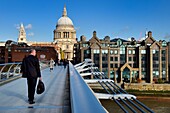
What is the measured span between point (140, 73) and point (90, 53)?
921cm

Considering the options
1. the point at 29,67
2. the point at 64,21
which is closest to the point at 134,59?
the point at 29,67

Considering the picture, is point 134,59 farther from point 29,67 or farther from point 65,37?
point 65,37

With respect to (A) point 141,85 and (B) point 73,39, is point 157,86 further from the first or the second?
(B) point 73,39

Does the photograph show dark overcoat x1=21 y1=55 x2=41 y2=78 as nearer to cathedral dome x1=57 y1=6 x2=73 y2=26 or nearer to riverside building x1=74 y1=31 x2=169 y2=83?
riverside building x1=74 y1=31 x2=169 y2=83

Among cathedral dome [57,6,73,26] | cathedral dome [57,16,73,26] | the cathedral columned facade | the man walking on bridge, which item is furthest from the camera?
cathedral dome [57,16,73,26]

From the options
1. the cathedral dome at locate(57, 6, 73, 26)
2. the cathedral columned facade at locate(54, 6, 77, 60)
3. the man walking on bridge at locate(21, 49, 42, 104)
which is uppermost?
the cathedral dome at locate(57, 6, 73, 26)

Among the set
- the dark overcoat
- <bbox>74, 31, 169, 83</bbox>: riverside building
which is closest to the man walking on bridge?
the dark overcoat

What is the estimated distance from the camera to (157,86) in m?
34.6

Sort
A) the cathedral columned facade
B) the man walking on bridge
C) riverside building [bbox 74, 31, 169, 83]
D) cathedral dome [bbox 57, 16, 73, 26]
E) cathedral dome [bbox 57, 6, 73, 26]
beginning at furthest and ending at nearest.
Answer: cathedral dome [bbox 57, 16, 73, 26], cathedral dome [bbox 57, 6, 73, 26], the cathedral columned facade, riverside building [bbox 74, 31, 169, 83], the man walking on bridge

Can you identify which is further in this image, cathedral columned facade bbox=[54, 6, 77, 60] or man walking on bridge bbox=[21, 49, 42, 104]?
cathedral columned facade bbox=[54, 6, 77, 60]

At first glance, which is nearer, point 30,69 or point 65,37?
point 30,69

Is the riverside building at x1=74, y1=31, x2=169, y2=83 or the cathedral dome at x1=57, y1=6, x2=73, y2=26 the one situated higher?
the cathedral dome at x1=57, y1=6, x2=73, y2=26

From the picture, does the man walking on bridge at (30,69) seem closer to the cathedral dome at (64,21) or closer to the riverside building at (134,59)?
the riverside building at (134,59)

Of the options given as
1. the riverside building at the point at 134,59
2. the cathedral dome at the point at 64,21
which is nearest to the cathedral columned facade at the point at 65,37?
the cathedral dome at the point at 64,21
